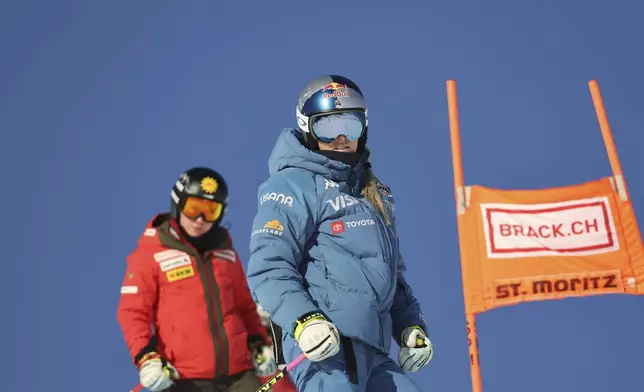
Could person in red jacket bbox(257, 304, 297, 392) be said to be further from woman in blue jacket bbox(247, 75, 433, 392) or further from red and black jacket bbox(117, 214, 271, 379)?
red and black jacket bbox(117, 214, 271, 379)

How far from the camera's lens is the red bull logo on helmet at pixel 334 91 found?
2.64m

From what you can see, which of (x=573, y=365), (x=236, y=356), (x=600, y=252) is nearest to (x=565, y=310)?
(x=573, y=365)

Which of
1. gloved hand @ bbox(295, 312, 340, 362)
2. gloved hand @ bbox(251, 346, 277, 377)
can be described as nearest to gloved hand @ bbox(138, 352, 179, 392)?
gloved hand @ bbox(251, 346, 277, 377)

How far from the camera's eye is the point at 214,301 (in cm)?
386

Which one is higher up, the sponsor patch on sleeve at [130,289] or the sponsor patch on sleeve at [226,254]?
the sponsor patch on sleeve at [226,254]

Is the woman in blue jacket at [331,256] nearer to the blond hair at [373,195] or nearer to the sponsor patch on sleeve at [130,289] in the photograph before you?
the blond hair at [373,195]

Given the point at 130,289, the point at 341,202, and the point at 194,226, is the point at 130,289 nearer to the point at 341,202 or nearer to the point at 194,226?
the point at 194,226

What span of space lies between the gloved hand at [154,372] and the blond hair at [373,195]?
5.14 ft

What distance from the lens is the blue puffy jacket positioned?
2.32m

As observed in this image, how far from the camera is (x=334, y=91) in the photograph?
264 cm

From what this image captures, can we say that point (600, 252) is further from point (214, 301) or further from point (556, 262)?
point (214, 301)

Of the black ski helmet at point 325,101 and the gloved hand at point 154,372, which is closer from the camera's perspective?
the black ski helmet at point 325,101

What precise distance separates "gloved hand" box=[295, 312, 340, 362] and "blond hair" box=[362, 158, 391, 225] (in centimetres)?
50

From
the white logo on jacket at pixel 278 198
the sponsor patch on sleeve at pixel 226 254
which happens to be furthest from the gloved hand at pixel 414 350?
the sponsor patch on sleeve at pixel 226 254
